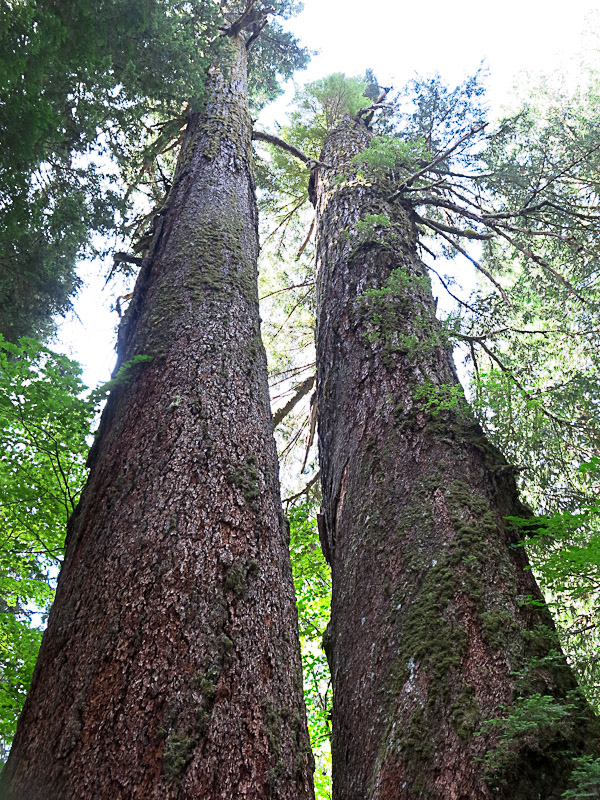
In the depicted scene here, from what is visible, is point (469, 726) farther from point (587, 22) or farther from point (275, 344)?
point (587, 22)

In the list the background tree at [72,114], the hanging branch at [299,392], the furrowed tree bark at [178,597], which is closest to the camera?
the furrowed tree bark at [178,597]

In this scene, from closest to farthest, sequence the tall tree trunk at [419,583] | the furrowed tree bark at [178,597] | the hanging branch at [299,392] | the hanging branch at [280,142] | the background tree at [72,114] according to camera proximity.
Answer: the furrowed tree bark at [178,597], the tall tree trunk at [419,583], the background tree at [72,114], the hanging branch at [280,142], the hanging branch at [299,392]

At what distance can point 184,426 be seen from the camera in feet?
9.56

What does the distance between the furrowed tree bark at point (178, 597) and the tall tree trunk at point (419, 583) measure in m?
0.54

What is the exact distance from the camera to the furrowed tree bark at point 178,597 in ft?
6.14

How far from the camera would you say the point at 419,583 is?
9.37ft

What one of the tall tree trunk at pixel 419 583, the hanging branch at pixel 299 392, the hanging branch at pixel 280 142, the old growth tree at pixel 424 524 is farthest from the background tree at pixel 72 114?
the hanging branch at pixel 299 392

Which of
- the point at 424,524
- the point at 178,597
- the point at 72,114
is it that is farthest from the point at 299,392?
the point at 178,597

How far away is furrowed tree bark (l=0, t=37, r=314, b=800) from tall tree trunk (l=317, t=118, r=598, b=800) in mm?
543

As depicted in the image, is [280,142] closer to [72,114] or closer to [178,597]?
[72,114]

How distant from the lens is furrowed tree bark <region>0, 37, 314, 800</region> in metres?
1.87

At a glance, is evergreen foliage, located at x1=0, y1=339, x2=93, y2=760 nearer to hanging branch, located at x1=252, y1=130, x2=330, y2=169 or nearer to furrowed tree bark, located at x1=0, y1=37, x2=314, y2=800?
furrowed tree bark, located at x1=0, y1=37, x2=314, y2=800

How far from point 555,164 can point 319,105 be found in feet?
13.9

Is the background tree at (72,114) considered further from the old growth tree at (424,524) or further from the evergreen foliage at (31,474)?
the old growth tree at (424,524)
